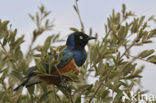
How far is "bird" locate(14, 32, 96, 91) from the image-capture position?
268 centimetres

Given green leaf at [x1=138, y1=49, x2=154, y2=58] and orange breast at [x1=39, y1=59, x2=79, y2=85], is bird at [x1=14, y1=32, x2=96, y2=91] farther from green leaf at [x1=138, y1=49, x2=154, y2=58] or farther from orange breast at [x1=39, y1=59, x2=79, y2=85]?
green leaf at [x1=138, y1=49, x2=154, y2=58]

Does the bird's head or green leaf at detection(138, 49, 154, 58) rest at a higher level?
green leaf at detection(138, 49, 154, 58)

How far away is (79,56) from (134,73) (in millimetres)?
768

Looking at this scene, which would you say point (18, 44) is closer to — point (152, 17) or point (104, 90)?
point (104, 90)

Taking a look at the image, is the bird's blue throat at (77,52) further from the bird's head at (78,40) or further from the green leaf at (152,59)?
the green leaf at (152,59)

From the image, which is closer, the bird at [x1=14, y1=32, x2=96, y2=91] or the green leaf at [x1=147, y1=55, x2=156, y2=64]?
the green leaf at [x1=147, y1=55, x2=156, y2=64]

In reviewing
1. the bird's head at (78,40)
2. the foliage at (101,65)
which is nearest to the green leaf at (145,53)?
the foliage at (101,65)

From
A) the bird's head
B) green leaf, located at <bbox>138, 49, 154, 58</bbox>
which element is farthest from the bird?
green leaf, located at <bbox>138, 49, 154, 58</bbox>

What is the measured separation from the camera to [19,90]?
101 inches

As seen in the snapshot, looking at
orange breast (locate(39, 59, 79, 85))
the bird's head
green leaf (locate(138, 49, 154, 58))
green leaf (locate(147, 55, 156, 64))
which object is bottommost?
orange breast (locate(39, 59, 79, 85))

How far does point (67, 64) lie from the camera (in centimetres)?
284

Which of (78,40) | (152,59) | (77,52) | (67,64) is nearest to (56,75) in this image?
(67,64)

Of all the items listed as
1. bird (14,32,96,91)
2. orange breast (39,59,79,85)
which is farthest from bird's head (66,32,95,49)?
orange breast (39,59,79,85)

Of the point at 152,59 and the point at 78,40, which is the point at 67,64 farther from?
the point at 152,59
